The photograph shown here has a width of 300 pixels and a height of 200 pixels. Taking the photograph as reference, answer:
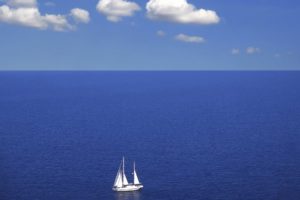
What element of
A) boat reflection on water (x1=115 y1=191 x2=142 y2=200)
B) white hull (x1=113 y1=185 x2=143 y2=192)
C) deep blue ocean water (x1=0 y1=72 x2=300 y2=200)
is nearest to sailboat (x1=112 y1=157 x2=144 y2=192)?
white hull (x1=113 y1=185 x2=143 y2=192)

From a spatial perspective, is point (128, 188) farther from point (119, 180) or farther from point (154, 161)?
point (154, 161)

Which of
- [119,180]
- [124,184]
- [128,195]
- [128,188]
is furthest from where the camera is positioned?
[124,184]

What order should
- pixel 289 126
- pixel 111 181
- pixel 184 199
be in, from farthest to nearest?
1. pixel 289 126
2. pixel 111 181
3. pixel 184 199

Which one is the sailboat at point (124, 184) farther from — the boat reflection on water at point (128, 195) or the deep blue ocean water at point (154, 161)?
the deep blue ocean water at point (154, 161)

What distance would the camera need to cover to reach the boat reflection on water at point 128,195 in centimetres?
11314

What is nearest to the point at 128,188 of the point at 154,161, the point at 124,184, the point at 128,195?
the point at 124,184

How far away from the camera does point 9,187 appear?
118625 millimetres

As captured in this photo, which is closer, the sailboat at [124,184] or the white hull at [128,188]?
the white hull at [128,188]

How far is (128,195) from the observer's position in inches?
A: 4535

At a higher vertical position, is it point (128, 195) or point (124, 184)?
point (124, 184)

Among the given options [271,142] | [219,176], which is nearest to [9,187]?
[219,176]

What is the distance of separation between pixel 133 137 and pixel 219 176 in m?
52.7

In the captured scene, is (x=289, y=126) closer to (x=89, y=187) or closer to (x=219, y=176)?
(x=219, y=176)

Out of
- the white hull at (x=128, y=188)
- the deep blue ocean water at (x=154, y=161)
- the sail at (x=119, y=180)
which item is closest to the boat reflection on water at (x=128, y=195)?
the deep blue ocean water at (x=154, y=161)
